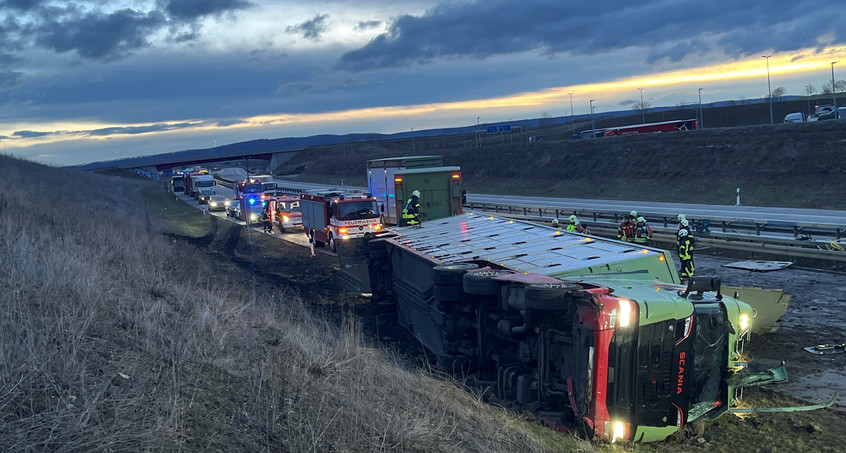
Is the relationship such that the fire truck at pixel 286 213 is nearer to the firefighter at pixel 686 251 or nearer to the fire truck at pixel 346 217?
the fire truck at pixel 346 217

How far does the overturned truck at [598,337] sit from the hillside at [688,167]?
1257 inches

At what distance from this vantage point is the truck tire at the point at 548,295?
721 centimetres

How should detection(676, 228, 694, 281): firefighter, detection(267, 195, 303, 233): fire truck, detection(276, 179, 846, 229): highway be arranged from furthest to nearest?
detection(267, 195, 303, 233): fire truck, detection(276, 179, 846, 229): highway, detection(676, 228, 694, 281): firefighter

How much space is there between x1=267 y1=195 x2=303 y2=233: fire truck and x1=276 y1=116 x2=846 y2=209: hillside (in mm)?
25354

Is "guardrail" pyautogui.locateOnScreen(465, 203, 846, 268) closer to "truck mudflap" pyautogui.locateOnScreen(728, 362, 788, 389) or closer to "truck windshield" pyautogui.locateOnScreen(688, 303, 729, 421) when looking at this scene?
"truck mudflap" pyautogui.locateOnScreen(728, 362, 788, 389)

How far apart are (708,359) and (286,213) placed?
27.6 meters

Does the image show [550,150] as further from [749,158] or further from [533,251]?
[533,251]

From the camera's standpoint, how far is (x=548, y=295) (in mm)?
7289

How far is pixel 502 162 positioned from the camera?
70.1 m

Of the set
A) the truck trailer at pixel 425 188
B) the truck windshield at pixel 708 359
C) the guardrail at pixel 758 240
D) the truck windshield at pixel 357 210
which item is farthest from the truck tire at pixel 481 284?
the truck windshield at pixel 357 210

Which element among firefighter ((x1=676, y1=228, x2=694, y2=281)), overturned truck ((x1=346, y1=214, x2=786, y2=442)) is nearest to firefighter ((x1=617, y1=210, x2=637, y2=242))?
firefighter ((x1=676, y1=228, x2=694, y2=281))

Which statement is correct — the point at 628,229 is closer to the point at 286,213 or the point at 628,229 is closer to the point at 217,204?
the point at 286,213

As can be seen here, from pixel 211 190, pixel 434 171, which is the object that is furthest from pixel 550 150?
pixel 434 171

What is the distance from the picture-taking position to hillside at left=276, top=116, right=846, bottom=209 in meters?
39.7
